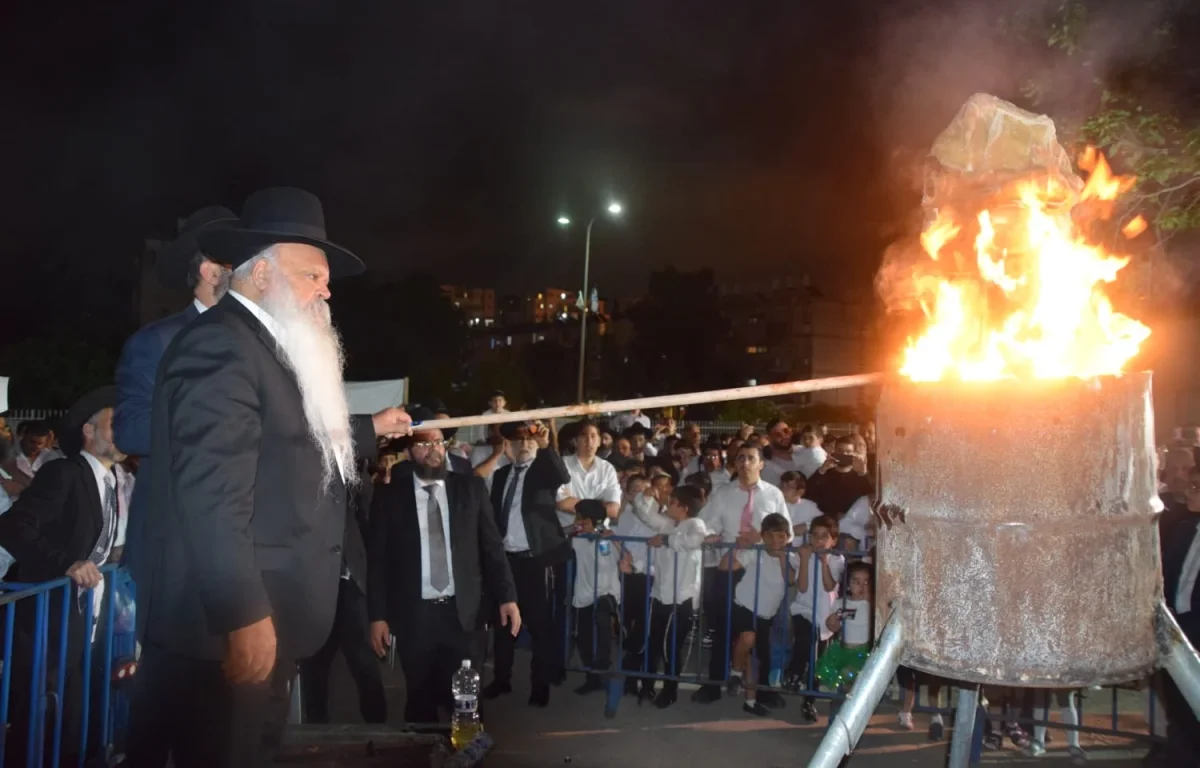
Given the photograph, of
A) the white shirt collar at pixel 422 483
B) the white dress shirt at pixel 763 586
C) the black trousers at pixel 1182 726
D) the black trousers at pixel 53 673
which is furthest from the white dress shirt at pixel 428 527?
the black trousers at pixel 1182 726

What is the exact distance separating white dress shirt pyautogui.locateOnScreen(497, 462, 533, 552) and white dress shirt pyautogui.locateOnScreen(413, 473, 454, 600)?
145 cm

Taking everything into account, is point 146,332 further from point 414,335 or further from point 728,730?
point 414,335

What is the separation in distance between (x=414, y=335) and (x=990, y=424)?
145 feet

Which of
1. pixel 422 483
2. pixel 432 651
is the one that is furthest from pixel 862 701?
pixel 422 483

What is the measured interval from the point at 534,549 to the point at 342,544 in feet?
14.1

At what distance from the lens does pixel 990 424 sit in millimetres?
2908

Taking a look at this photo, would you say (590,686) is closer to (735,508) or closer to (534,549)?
(534,549)

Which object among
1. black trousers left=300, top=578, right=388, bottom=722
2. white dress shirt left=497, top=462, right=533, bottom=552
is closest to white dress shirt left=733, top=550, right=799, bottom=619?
white dress shirt left=497, top=462, right=533, bottom=552

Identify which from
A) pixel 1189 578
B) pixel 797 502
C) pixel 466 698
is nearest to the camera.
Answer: pixel 466 698

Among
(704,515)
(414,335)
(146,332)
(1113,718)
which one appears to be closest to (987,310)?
(146,332)

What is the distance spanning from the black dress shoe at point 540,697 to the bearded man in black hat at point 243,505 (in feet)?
→ 13.4

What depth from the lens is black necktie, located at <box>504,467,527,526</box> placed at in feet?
25.7

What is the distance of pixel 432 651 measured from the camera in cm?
593

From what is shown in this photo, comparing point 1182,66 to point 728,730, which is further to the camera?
point 1182,66
